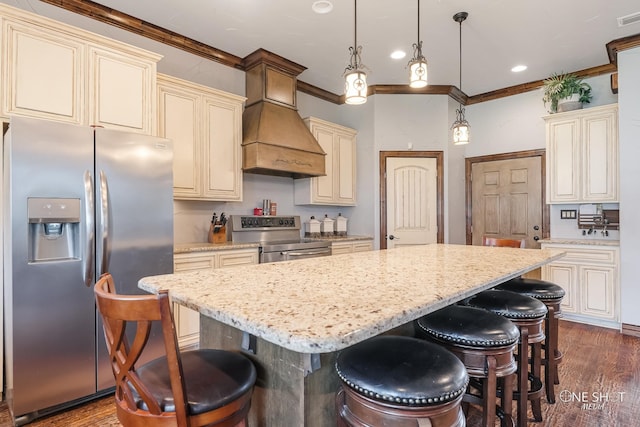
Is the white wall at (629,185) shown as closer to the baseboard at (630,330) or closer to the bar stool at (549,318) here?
the baseboard at (630,330)

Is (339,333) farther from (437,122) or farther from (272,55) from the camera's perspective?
(437,122)

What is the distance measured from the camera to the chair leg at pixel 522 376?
165 centimetres

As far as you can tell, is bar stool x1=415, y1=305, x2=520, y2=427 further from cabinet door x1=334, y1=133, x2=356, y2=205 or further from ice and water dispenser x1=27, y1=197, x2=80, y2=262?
cabinet door x1=334, y1=133, x2=356, y2=205

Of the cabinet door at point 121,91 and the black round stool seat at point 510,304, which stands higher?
the cabinet door at point 121,91

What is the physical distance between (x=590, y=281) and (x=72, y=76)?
504 centimetres

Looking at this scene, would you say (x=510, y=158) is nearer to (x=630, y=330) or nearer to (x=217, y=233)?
(x=630, y=330)

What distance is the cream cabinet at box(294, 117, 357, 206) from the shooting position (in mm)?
4422

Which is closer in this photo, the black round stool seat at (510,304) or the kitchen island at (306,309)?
the kitchen island at (306,309)

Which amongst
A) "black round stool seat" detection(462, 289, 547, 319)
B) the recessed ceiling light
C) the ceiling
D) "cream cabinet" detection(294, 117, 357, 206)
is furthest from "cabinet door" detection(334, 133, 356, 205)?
→ "black round stool seat" detection(462, 289, 547, 319)

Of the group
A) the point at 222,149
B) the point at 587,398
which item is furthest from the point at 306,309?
the point at 222,149

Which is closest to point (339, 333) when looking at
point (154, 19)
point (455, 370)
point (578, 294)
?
point (455, 370)

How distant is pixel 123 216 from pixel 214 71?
7.04ft

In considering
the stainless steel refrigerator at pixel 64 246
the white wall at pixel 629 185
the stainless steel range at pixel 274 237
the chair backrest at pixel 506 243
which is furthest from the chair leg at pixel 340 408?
the white wall at pixel 629 185

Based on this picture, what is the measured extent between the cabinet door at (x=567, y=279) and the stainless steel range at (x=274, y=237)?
2521 millimetres
